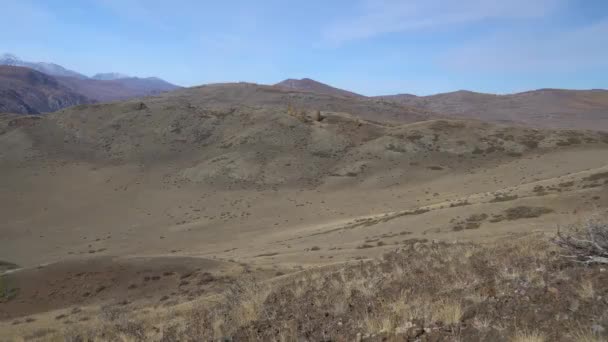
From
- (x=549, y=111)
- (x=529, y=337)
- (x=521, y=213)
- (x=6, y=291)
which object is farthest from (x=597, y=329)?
(x=549, y=111)

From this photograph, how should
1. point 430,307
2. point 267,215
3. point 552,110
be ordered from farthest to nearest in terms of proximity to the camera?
point 552,110
point 267,215
point 430,307

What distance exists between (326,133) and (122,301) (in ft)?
157

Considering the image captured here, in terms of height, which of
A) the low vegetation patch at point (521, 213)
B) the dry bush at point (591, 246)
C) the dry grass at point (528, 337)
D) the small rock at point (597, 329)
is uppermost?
the dry bush at point (591, 246)

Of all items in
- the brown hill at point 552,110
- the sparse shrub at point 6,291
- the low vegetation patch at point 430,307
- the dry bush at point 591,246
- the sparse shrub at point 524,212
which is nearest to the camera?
the low vegetation patch at point 430,307

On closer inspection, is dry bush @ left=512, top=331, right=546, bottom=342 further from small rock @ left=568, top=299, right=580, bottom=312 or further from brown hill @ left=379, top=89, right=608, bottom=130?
brown hill @ left=379, top=89, right=608, bottom=130

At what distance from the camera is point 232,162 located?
54.9 meters

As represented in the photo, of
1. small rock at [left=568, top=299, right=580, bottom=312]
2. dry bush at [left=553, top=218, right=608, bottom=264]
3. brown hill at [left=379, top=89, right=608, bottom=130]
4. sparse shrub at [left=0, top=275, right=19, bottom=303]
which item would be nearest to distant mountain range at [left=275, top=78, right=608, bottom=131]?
brown hill at [left=379, top=89, right=608, bottom=130]

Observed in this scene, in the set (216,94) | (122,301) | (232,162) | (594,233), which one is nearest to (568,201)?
(594,233)

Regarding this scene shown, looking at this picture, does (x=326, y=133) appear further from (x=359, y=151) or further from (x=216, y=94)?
(x=216, y=94)

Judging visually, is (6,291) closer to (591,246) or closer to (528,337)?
(528,337)

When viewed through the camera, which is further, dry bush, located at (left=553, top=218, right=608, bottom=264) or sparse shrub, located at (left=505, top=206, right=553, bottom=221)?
sparse shrub, located at (left=505, top=206, right=553, bottom=221)

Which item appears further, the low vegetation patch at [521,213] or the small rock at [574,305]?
the low vegetation patch at [521,213]

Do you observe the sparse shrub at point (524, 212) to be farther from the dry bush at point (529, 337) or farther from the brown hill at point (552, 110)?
the brown hill at point (552, 110)

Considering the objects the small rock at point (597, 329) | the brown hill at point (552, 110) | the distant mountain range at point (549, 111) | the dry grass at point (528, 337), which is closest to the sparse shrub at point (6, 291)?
the dry grass at point (528, 337)
